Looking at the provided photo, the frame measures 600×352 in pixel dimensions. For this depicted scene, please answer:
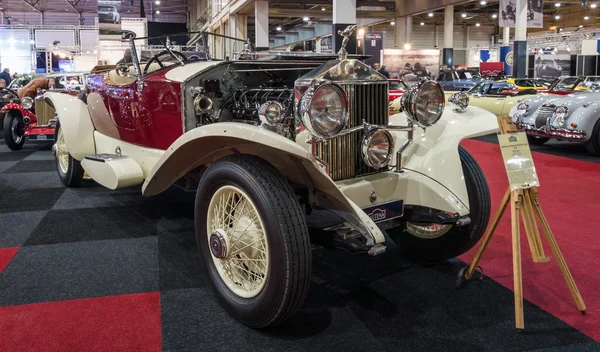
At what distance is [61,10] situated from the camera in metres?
34.5

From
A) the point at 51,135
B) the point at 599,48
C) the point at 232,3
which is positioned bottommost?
the point at 51,135

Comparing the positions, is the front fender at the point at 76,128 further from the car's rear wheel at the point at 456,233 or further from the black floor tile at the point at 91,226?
the car's rear wheel at the point at 456,233

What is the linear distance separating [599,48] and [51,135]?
1859 centimetres

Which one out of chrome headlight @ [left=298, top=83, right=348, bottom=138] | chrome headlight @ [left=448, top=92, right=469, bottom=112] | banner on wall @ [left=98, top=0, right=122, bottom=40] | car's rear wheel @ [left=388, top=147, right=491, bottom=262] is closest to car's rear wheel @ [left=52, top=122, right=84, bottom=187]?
car's rear wheel @ [left=388, top=147, right=491, bottom=262]

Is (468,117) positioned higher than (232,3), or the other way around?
(232,3)

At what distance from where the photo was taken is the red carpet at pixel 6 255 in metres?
3.06

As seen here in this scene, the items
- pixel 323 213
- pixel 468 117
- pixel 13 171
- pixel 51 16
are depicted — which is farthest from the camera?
pixel 51 16

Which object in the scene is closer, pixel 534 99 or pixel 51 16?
pixel 534 99

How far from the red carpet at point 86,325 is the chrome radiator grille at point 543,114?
682 centimetres

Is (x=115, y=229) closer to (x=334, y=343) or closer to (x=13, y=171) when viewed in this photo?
(x=334, y=343)

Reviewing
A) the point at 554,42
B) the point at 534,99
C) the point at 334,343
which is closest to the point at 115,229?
the point at 334,343

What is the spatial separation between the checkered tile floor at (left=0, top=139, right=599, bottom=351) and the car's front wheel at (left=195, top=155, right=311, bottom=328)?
0.14 m

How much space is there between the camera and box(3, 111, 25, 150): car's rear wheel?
805 cm

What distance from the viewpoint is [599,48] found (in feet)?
60.3
